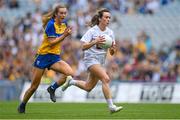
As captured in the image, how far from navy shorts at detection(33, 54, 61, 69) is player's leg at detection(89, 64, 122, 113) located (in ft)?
3.29

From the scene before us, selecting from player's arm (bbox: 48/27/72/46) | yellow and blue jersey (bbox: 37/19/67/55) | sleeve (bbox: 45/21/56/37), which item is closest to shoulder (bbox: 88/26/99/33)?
player's arm (bbox: 48/27/72/46)

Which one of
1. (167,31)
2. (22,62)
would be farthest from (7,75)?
(167,31)

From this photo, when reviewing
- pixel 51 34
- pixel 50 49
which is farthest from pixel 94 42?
pixel 50 49

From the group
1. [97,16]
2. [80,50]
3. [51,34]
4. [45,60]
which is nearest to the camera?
[97,16]

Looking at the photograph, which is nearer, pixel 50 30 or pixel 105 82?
pixel 105 82

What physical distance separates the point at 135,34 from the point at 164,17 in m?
1.56

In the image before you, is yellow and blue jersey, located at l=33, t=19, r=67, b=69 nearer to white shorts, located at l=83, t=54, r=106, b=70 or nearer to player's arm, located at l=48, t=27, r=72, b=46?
player's arm, located at l=48, t=27, r=72, b=46

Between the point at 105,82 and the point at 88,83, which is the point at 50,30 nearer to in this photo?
the point at 88,83

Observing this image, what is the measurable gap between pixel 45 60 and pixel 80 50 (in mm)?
14037

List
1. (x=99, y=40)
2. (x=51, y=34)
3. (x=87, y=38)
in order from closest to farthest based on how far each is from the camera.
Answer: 1. (x=99, y=40)
2. (x=87, y=38)
3. (x=51, y=34)

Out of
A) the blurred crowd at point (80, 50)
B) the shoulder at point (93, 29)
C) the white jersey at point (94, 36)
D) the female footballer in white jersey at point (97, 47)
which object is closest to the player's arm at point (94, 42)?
the female footballer in white jersey at point (97, 47)

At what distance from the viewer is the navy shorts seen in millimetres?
18656

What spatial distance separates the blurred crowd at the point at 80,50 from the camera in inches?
1215

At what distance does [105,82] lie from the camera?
704 inches
